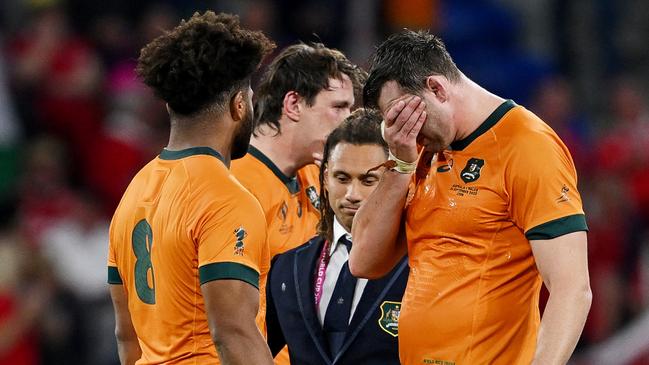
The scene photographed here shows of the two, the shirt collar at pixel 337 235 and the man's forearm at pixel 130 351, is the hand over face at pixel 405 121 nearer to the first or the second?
the shirt collar at pixel 337 235

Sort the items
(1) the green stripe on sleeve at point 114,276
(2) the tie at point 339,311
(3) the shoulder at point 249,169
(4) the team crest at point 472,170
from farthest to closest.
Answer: (3) the shoulder at point 249,169 → (2) the tie at point 339,311 → (1) the green stripe on sleeve at point 114,276 → (4) the team crest at point 472,170

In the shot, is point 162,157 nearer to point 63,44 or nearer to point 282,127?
point 282,127

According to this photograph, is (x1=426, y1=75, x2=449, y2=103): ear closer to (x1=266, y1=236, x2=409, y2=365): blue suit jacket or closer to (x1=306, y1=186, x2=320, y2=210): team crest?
(x1=266, y1=236, x2=409, y2=365): blue suit jacket

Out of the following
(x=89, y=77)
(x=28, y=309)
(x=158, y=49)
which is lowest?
(x=28, y=309)

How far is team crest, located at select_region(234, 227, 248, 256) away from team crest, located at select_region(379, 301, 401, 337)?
2.91 feet

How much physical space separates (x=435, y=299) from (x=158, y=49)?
1.26 meters

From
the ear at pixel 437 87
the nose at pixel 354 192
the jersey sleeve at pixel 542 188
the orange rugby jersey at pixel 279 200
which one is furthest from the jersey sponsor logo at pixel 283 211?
the jersey sleeve at pixel 542 188

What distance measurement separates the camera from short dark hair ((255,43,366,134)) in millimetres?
5605

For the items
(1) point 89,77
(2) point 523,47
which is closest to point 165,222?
(1) point 89,77

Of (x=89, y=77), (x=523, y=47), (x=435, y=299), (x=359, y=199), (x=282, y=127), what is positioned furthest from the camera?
(x=523, y=47)

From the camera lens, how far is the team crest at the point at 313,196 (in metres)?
5.47

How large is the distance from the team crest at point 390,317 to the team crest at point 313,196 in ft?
3.19

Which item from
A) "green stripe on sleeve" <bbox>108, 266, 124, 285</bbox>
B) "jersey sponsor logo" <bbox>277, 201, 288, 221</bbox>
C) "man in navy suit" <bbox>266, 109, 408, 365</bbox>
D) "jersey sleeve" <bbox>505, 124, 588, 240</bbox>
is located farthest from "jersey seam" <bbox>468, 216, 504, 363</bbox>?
"jersey sponsor logo" <bbox>277, 201, 288, 221</bbox>

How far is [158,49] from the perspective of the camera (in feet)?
13.4
